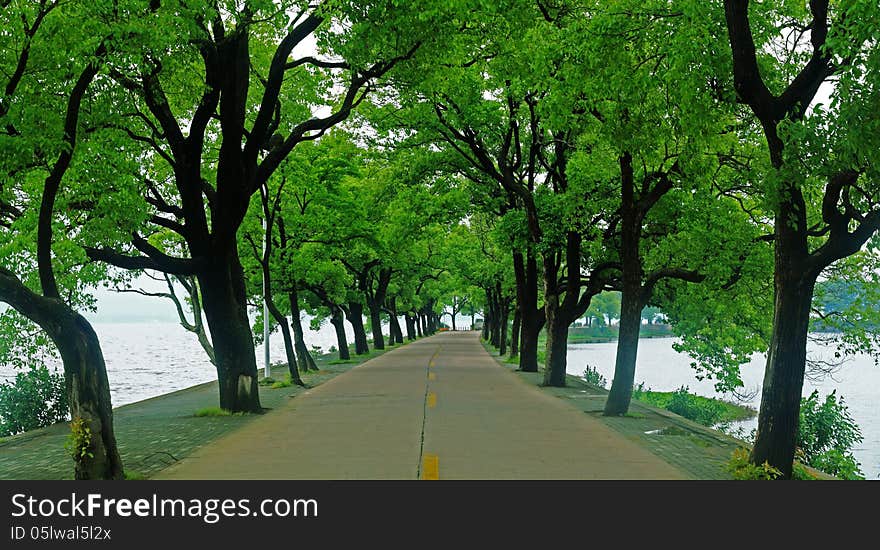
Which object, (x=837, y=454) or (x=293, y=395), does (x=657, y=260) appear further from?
(x=293, y=395)

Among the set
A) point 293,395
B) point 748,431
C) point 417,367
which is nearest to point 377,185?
point 417,367

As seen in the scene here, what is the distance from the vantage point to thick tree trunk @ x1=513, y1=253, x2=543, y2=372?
30.6 meters

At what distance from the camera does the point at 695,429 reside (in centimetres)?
1514

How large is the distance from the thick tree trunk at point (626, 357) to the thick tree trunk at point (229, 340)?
762 centimetres

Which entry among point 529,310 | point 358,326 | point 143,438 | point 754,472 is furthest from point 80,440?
point 358,326

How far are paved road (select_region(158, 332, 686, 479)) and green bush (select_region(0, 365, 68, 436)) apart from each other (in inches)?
185

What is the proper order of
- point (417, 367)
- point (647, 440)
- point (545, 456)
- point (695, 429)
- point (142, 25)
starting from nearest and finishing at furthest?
point (142, 25) < point (545, 456) < point (647, 440) < point (695, 429) < point (417, 367)

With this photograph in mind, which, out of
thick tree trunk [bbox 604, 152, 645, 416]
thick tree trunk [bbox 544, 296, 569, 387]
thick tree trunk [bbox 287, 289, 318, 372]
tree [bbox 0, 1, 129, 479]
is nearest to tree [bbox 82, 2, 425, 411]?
tree [bbox 0, 1, 129, 479]

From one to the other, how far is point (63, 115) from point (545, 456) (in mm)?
8101

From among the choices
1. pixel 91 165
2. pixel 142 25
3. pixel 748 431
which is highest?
pixel 142 25

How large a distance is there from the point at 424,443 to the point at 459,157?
16989 mm

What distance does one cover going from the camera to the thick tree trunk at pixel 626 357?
16.9 m

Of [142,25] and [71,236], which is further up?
[142,25]

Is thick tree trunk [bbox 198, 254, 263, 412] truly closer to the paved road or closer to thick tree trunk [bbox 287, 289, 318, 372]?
the paved road
